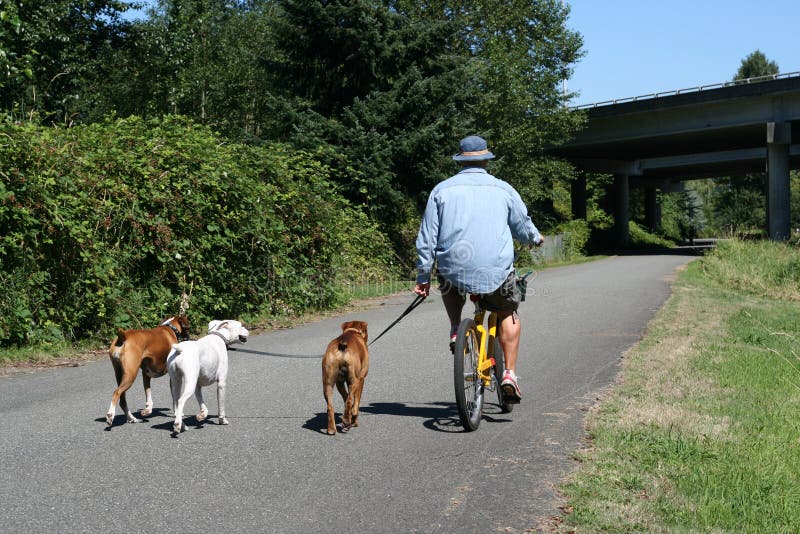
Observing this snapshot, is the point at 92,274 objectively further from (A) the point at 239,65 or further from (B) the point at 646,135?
(B) the point at 646,135

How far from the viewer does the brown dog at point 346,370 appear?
18.9ft

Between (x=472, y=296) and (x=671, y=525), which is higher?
(x=472, y=296)

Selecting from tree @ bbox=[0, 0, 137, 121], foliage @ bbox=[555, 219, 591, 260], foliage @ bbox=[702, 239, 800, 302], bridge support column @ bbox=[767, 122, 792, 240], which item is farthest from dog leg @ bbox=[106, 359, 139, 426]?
bridge support column @ bbox=[767, 122, 792, 240]

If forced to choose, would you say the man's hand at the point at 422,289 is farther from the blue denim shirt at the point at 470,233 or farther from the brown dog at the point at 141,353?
the brown dog at the point at 141,353

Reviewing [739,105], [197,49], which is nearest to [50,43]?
[197,49]

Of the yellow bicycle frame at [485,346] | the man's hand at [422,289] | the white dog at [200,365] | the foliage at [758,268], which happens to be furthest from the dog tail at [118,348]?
the foliage at [758,268]

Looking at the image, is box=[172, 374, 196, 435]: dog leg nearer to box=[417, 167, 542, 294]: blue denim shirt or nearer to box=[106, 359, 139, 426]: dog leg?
box=[106, 359, 139, 426]: dog leg

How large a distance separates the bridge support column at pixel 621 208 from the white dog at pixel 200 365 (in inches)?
2078

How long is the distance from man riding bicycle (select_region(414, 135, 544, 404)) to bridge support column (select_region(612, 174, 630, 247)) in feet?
171

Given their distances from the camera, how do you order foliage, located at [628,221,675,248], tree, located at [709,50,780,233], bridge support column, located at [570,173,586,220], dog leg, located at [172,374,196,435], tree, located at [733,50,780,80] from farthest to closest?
tree, located at [733,50,780,80]
tree, located at [709,50,780,233]
foliage, located at [628,221,675,248]
bridge support column, located at [570,173,586,220]
dog leg, located at [172,374,196,435]

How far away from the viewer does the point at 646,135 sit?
44.6 meters

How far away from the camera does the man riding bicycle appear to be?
19.6ft

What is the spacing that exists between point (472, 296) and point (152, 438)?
2.52m

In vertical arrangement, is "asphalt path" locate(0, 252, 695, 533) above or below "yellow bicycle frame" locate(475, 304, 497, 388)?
below
